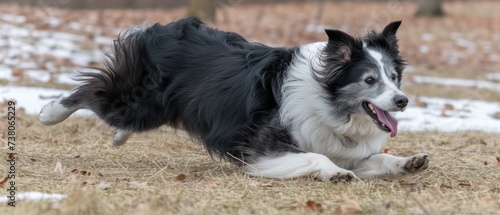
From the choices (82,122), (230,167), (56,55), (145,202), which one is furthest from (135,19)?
(145,202)

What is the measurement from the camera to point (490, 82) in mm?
13227

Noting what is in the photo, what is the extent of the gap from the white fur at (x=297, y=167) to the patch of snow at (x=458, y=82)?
8089mm

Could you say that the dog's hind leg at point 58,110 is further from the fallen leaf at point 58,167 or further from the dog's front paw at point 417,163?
the dog's front paw at point 417,163

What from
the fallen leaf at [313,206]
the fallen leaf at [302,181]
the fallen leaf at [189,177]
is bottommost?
the fallen leaf at [189,177]

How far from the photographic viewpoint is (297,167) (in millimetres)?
5031

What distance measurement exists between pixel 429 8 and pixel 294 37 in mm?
8395

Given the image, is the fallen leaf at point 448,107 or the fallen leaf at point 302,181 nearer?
the fallen leaf at point 302,181

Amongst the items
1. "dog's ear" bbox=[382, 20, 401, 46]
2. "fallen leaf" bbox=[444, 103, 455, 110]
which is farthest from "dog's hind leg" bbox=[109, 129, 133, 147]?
"fallen leaf" bbox=[444, 103, 455, 110]

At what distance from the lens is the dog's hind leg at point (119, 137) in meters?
6.25

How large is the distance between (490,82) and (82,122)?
26.2 ft

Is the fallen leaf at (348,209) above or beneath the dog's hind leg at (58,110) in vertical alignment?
above

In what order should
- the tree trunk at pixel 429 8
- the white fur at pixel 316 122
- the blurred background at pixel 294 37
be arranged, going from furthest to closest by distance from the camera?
1. the tree trunk at pixel 429 8
2. the blurred background at pixel 294 37
3. the white fur at pixel 316 122

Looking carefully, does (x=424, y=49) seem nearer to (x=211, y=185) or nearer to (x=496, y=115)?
(x=496, y=115)

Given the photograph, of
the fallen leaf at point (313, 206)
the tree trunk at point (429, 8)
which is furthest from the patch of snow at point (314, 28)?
the fallen leaf at point (313, 206)
